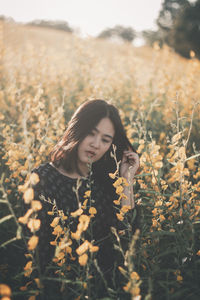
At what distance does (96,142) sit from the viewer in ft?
5.69

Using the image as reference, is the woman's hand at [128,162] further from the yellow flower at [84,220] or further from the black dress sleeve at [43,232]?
the yellow flower at [84,220]

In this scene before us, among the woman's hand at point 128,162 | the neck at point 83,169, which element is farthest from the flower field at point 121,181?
the neck at point 83,169

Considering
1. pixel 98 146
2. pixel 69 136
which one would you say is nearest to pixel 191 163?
pixel 98 146

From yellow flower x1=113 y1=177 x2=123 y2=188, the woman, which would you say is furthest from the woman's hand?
yellow flower x1=113 y1=177 x2=123 y2=188

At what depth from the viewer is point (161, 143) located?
2883 mm

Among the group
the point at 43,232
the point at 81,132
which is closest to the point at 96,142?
the point at 81,132

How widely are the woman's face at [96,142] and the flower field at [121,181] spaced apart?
9.7 inches

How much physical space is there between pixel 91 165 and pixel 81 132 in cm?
26

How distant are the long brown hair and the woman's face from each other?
0.03 metres

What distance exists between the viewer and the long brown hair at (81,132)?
1.80 metres

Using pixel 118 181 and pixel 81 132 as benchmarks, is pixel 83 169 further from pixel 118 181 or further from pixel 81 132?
pixel 118 181

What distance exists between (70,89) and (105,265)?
2760 mm

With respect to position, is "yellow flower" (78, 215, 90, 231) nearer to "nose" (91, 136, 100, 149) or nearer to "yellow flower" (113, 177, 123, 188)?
"yellow flower" (113, 177, 123, 188)

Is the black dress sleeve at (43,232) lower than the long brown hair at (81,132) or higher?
lower
